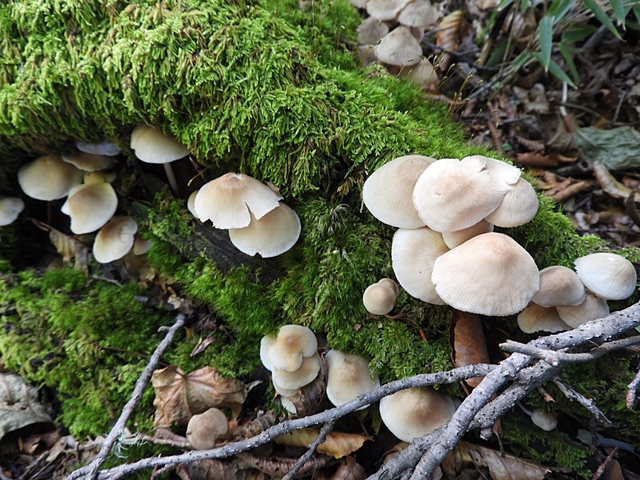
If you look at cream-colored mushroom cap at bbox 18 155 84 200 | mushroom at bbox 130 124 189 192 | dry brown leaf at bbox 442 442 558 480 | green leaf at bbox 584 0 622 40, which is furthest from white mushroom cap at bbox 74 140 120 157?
green leaf at bbox 584 0 622 40

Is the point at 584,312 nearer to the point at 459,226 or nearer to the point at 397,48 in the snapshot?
the point at 459,226

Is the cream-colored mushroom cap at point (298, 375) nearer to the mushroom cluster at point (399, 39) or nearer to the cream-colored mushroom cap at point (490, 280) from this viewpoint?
the cream-colored mushroom cap at point (490, 280)

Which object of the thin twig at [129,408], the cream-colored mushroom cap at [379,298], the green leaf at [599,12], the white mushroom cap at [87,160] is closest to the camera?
the thin twig at [129,408]

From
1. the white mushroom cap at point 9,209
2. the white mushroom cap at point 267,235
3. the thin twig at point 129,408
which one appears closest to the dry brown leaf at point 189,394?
the thin twig at point 129,408

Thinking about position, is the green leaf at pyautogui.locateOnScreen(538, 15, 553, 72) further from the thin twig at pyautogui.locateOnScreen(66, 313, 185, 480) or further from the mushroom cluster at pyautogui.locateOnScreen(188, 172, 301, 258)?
the thin twig at pyautogui.locateOnScreen(66, 313, 185, 480)

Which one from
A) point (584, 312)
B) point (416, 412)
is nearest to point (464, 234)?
point (584, 312)

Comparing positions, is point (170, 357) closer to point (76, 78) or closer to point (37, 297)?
point (37, 297)

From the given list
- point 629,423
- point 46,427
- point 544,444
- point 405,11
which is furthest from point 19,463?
point 405,11
